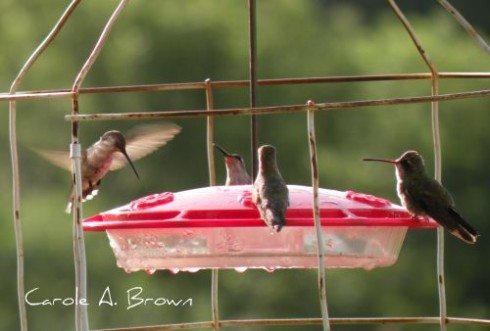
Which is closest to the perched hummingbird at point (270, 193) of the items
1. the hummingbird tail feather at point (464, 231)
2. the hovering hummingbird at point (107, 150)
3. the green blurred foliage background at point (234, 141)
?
the hummingbird tail feather at point (464, 231)

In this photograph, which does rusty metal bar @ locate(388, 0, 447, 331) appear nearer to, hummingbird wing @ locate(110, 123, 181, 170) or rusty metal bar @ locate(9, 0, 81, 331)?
rusty metal bar @ locate(9, 0, 81, 331)

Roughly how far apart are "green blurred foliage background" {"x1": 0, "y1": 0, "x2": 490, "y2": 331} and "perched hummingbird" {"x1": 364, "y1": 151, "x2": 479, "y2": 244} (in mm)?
14400

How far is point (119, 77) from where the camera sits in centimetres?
2923

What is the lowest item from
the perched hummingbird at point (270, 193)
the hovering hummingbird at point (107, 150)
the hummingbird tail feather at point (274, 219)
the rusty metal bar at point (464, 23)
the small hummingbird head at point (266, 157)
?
the hummingbird tail feather at point (274, 219)

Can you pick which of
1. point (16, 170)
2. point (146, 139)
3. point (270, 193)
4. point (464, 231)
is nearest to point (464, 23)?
point (270, 193)

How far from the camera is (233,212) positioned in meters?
6.07

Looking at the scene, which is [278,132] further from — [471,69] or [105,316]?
[105,316]

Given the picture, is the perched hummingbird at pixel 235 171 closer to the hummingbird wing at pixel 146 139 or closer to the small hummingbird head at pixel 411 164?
the small hummingbird head at pixel 411 164

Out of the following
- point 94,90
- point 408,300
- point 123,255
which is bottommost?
point 408,300

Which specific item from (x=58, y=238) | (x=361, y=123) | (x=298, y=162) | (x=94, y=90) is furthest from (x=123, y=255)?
(x=361, y=123)

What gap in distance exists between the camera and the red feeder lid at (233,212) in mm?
5988

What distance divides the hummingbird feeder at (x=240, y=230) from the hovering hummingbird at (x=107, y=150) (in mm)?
2079

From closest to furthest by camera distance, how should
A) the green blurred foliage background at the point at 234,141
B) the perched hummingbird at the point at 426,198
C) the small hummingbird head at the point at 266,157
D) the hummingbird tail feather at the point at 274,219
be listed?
the hummingbird tail feather at the point at 274,219 < the small hummingbird head at the point at 266,157 < the perched hummingbird at the point at 426,198 < the green blurred foliage background at the point at 234,141

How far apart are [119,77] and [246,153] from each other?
3764 mm
